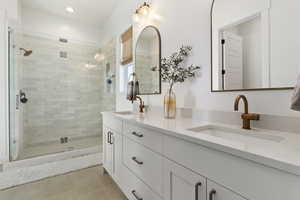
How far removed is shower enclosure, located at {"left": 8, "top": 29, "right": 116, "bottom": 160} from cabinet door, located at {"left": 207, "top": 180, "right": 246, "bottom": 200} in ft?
7.79

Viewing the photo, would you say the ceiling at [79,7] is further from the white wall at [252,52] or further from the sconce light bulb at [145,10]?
the white wall at [252,52]

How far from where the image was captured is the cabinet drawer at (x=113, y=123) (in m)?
1.49

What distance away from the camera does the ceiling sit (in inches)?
104

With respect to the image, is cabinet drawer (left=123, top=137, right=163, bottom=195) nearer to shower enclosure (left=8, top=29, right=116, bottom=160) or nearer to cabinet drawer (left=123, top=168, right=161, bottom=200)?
cabinet drawer (left=123, top=168, right=161, bottom=200)

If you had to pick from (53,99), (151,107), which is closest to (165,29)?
(151,107)

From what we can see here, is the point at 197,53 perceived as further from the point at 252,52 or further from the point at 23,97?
the point at 23,97

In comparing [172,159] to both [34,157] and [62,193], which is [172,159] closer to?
[62,193]

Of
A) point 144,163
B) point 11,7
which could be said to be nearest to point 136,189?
point 144,163

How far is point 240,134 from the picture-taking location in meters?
0.88

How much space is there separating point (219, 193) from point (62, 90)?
11.1 ft

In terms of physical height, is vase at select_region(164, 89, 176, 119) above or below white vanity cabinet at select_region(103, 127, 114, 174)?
above

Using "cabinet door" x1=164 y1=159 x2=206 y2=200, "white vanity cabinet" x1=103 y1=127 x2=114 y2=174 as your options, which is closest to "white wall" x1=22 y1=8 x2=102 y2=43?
"white vanity cabinet" x1=103 y1=127 x2=114 y2=174

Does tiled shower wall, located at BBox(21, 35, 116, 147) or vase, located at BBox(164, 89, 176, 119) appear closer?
vase, located at BBox(164, 89, 176, 119)

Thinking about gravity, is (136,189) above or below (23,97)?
below
